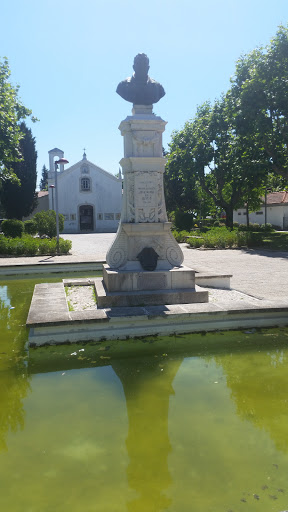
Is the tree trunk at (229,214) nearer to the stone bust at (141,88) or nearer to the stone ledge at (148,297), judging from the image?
the stone bust at (141,88)

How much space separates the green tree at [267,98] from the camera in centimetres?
1761

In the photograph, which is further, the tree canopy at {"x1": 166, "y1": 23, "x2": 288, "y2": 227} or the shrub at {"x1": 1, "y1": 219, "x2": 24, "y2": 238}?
the shrub at {"x1": 1, "y1": 219, "x2": 24, "y2": 238}

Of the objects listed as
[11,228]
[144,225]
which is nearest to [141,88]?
[144,225]

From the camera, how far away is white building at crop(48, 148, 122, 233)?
42.6 metres

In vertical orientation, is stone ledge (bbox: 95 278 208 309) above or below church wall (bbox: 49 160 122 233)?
below

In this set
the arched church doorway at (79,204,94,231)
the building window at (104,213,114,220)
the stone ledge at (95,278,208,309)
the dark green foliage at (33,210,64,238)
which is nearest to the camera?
the stone ledge at (95,278,208,309)

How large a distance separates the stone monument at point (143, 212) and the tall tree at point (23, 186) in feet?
109

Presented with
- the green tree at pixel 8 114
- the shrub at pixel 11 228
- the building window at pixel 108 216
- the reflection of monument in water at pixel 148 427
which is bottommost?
the reflection of monument in water at pixel 148 427

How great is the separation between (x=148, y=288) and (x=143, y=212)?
1560mm

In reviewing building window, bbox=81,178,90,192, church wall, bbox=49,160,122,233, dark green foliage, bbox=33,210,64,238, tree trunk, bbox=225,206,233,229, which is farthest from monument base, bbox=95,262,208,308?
building window, bbox=81,178,90,192

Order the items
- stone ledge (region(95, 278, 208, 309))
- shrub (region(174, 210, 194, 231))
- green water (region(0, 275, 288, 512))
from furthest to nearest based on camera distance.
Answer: shrub (region(174, 210, 194, 231)) → stone ledge (region(95, 278, 208, 309)) → green water (region(0, 275, 288, 512))

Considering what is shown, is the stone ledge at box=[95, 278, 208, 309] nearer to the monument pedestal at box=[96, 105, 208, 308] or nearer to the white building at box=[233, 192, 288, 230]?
the monument pedestal at box=[96, 105, 208, 308]

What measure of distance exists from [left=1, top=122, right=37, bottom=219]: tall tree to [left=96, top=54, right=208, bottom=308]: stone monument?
33294 mm

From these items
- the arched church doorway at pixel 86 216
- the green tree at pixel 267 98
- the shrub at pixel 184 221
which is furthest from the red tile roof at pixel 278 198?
the green tree at pixel 267 98
